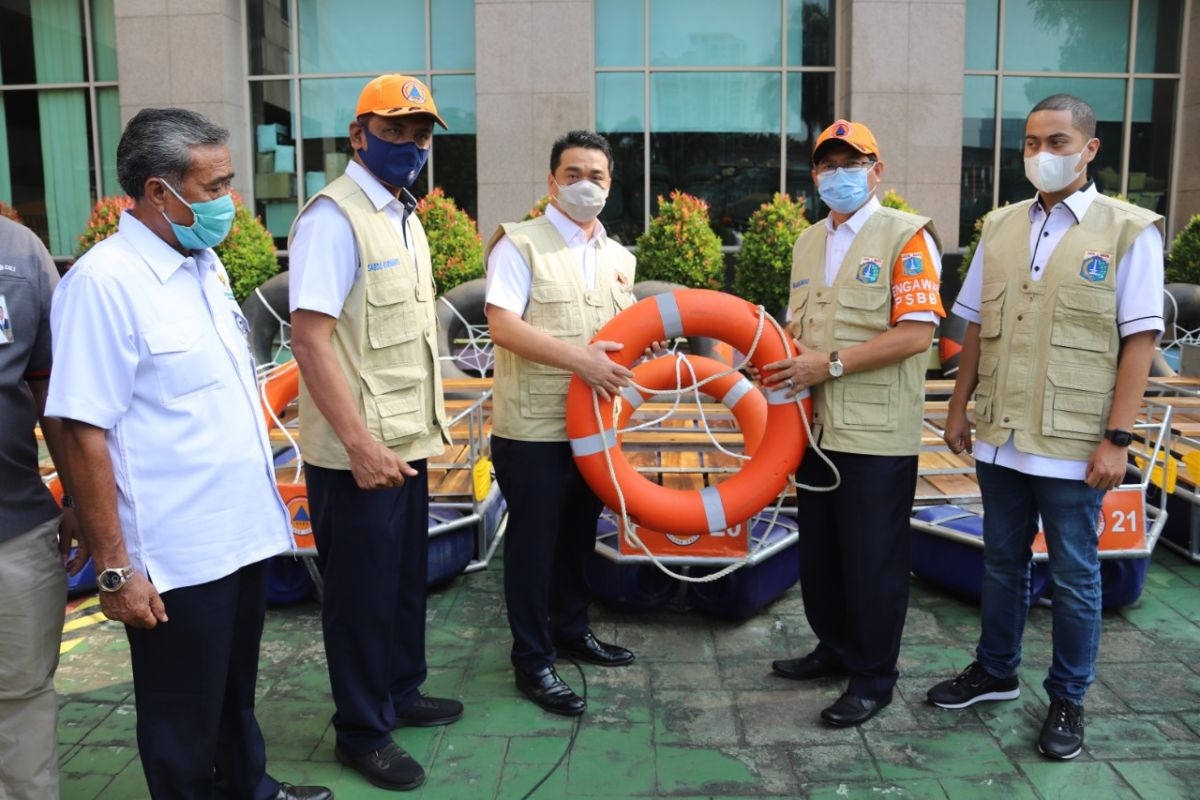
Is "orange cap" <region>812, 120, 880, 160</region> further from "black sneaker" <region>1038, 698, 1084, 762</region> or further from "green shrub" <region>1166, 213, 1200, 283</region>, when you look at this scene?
"green shrub" <region>1166, 213, 1200, 283</region>

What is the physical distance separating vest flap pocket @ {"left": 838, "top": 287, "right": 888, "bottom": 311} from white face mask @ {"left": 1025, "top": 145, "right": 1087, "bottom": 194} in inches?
20.9

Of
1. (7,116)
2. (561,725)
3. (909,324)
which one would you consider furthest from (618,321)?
(7,116)

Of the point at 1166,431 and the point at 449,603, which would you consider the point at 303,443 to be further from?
the point at 1166,431

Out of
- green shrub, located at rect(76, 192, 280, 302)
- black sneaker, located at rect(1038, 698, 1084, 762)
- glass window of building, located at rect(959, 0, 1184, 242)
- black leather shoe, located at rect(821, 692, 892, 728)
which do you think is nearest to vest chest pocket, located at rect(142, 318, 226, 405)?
black leather shoe, located at rect(821, 692, 892, 728)

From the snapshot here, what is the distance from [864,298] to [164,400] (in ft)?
6.43

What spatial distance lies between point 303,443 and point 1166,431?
11.3 ft

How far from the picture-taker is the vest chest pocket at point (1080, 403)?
268 cm

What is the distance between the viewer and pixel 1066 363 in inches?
106

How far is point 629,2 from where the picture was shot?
986cm

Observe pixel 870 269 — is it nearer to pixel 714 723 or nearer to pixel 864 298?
pixel 864 298

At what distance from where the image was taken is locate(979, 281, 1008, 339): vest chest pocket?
285cm

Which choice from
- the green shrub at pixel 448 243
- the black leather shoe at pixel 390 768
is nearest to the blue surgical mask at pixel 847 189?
the black leather shoe at pixel 390 768

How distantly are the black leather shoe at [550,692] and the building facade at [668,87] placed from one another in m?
7.14

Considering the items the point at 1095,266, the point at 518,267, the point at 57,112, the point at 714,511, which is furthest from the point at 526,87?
the point at 1095,266
